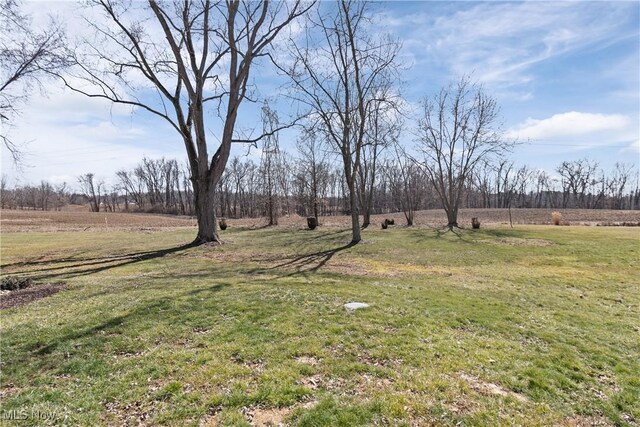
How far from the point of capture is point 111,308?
6.75 metres

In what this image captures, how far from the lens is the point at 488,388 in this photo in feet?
13.4

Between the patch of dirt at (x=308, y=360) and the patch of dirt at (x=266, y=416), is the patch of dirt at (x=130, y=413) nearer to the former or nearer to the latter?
the patch of dirt at (x=266, y=416)

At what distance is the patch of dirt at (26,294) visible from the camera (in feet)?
24.3

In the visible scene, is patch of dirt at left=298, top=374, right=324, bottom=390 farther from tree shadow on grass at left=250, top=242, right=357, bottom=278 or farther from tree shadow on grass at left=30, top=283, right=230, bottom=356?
tree shadow on grass at left=250, top=242, right=357, bottom=278

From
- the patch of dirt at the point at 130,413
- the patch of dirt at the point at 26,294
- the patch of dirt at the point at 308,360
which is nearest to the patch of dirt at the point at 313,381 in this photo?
the patch of dirt at the point at 308,360

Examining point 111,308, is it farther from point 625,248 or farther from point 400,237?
point 625,248

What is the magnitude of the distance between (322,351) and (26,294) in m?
7.57

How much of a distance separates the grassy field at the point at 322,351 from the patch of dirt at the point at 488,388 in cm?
2

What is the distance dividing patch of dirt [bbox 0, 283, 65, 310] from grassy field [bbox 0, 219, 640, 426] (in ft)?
1.27

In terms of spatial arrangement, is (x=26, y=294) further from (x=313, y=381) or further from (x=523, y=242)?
(x=523, y=242)

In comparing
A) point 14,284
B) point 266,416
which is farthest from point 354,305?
point 14,284

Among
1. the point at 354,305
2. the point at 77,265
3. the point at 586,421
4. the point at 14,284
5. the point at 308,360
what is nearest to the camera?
the point at 586,421

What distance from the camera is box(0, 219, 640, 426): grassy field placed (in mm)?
3635

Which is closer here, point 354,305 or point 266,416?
point 266,416
